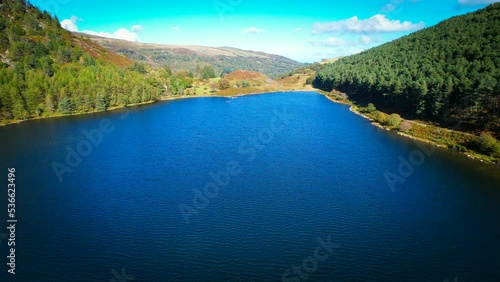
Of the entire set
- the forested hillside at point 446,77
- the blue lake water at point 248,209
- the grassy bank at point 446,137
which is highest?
the forested hillside at point 446,77

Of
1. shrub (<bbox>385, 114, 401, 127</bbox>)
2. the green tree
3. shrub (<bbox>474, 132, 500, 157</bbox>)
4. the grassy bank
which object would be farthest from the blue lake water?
the green tree

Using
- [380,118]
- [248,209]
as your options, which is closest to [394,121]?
[380,118]

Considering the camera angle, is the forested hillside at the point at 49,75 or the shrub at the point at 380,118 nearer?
the shrub at the point at 380,118

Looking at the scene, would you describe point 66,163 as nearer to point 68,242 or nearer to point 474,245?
point 68,242

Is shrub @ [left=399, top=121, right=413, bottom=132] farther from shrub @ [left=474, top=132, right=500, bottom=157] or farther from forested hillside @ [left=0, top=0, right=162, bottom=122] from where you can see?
forested hillside @ [left=0, top=0, right=162, bottom=122]

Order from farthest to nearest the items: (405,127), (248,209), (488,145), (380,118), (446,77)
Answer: (380,118) < (446,77) < (405,127) < (488,145) < (248,209)

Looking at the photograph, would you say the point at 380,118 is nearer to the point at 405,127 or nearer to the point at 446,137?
the point at 405,127

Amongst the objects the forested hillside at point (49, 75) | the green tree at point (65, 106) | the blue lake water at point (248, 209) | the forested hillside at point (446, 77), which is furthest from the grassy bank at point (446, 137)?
the green tree at point (65, 106)

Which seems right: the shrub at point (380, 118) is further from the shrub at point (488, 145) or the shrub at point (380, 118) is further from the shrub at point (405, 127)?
Result: the shrub at point (488, 145)
